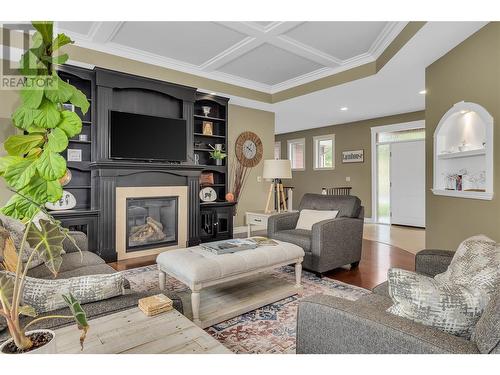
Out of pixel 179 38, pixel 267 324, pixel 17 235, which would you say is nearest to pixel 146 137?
pixel 179 38

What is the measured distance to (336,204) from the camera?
12.3 ft

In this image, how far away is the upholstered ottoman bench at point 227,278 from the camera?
2.16 metres

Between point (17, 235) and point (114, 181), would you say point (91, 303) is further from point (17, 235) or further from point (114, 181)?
point (114, 181)

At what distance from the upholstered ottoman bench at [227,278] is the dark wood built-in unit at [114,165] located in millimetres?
1756

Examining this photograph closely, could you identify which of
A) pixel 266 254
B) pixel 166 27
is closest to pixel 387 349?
pixel 266 254

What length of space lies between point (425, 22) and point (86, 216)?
165 inches

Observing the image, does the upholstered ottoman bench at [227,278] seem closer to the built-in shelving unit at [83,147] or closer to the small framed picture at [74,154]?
the built-in shelving unit at [83,147]

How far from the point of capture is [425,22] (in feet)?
8.92

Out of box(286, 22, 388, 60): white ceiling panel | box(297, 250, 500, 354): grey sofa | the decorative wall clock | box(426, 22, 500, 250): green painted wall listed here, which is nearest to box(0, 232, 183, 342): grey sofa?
box(297, 250, 500, 354): grey sofa

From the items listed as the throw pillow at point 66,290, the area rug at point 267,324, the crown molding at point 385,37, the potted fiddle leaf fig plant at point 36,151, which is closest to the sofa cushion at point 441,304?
the area rug at point 267,324

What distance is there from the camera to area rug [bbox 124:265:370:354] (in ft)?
6.23

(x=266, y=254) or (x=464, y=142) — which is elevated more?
(x=464, y=142)

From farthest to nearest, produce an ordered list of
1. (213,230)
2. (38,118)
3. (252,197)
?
(252,197)
(213,230)
(38,118)

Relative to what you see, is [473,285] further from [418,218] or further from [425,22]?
[418,218]
